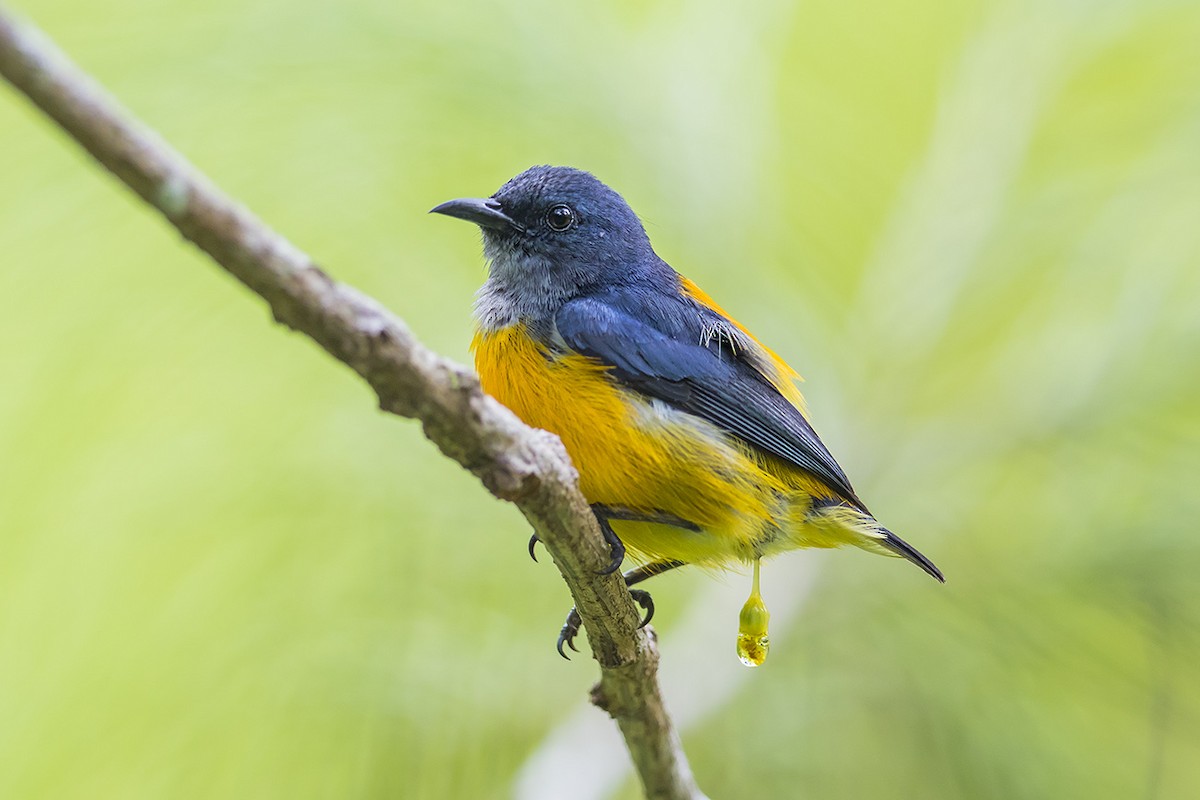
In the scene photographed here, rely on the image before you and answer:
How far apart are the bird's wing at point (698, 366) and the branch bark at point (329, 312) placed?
0.74 m

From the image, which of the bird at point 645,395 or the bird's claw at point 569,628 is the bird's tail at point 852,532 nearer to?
the bird at point 645,395

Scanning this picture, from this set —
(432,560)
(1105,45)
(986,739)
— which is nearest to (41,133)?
(432,560)

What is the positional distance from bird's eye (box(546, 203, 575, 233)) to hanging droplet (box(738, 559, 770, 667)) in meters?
1.09

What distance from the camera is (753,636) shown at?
216cm

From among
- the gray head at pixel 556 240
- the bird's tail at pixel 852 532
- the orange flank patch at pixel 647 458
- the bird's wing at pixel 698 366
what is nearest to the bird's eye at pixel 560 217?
the gray head at pixel 556 240

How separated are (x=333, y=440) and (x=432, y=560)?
0.36 meters

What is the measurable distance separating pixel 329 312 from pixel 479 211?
1.49 m

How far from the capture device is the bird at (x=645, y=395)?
7.63 ft

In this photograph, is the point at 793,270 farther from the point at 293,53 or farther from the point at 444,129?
the point at 293,53

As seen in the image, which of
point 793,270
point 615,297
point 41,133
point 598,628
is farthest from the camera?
point 793,270

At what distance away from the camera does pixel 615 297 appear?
265 cm

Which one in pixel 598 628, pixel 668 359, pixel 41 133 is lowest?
pixel 598 628

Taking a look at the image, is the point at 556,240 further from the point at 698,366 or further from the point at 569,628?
the point at 569,628

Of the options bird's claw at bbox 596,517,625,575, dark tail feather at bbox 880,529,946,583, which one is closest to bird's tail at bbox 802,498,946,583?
dark tail feather at bbox 880,529,946,583
